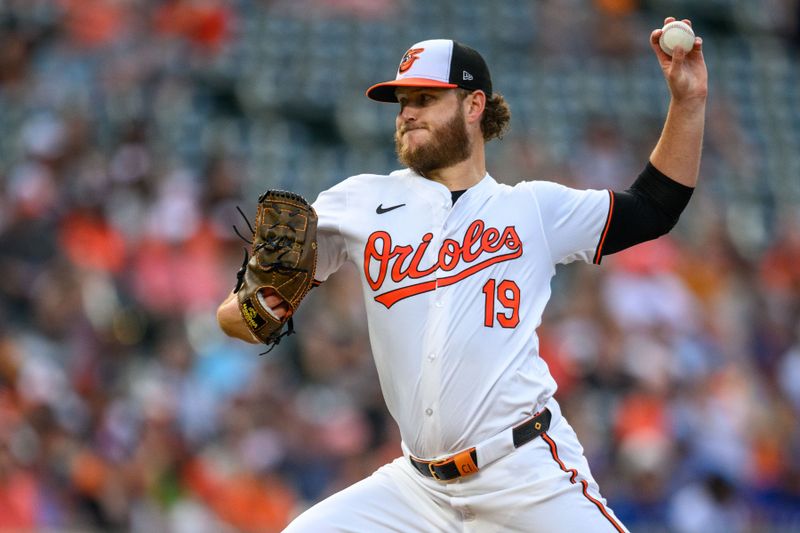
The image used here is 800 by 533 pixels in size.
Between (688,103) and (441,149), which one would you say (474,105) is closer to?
(441,149)

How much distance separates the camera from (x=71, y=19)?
33.3 ft

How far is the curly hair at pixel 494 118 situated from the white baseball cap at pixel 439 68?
123 mm

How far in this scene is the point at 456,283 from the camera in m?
3.94

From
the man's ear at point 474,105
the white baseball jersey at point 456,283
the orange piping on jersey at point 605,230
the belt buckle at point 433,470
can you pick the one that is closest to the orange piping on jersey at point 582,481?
the white baseball jersey at point 456,283

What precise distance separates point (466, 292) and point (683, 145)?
2.73 feet

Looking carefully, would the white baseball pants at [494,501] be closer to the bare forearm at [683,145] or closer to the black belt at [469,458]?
the black belt at [469,458]

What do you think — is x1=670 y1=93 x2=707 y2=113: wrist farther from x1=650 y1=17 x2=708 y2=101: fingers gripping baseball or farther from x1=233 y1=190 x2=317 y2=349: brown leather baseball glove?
x1=233 y1=190 x2=317 y2=349: brown leather baseball glove

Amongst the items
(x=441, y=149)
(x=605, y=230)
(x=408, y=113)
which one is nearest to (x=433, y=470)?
(x=605, y=230)

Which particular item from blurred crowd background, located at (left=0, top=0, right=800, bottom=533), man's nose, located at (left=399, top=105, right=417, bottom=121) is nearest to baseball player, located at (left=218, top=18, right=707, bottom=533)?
man's nose, located at (left=399, top=105, right=417, bottom=121)

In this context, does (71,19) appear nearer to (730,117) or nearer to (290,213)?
(730,117)

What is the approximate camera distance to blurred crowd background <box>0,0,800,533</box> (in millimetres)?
7293

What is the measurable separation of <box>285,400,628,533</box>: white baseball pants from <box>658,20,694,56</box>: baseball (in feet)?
3.85

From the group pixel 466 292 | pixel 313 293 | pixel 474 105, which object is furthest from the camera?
pixel 313 293

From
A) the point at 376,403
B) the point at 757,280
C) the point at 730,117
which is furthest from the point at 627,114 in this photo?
the point at 376,403
